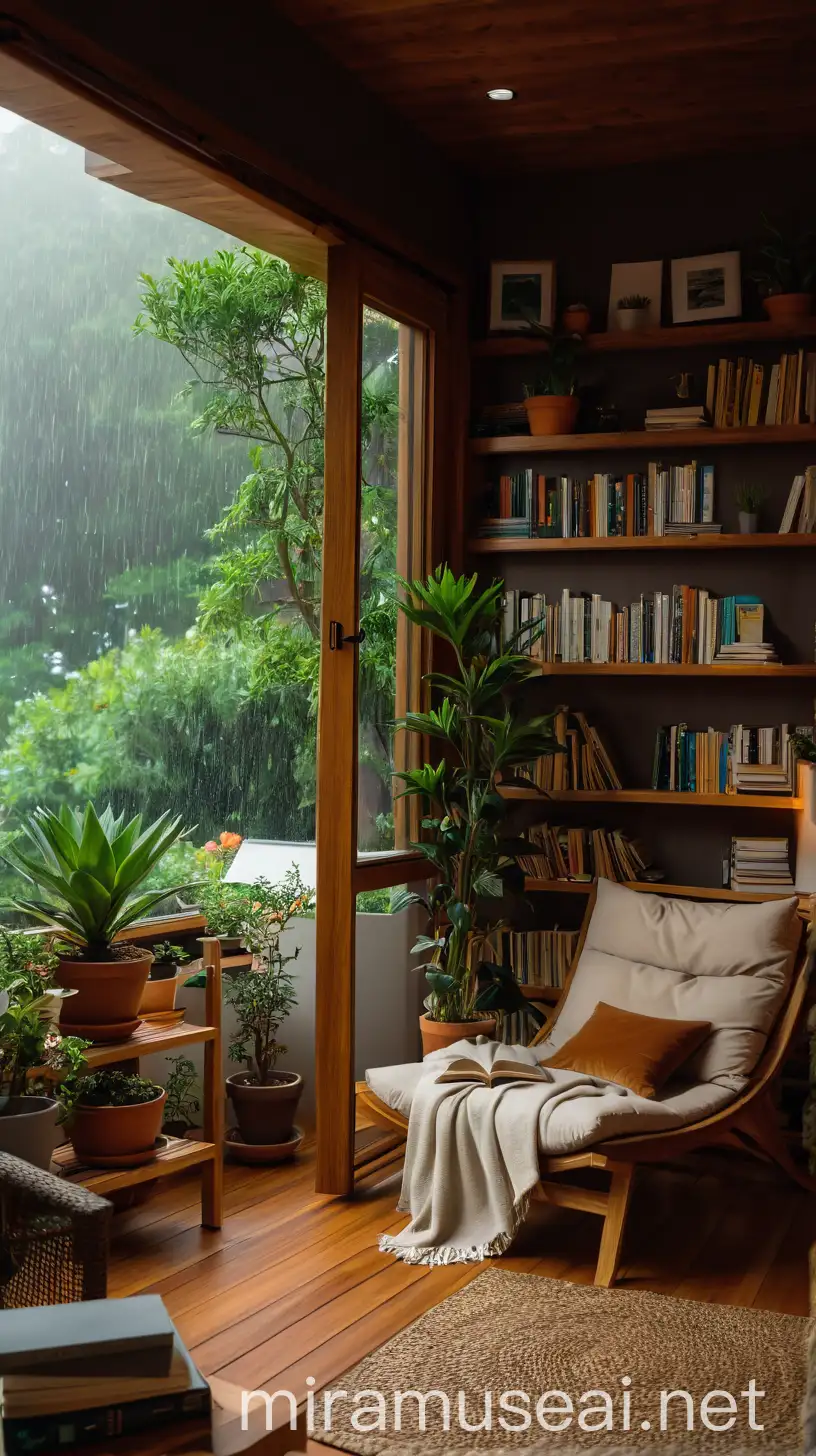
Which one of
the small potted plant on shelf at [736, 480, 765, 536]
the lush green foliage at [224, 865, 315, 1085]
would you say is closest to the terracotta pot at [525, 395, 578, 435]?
the small potted plant on shelf at [736, 480, 765, 536]

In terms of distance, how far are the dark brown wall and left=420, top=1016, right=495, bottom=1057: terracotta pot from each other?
2.42m

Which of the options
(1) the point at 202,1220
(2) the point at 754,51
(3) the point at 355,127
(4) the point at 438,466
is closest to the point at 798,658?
(4) the point at 438,466

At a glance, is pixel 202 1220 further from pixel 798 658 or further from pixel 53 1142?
pixel 798 658

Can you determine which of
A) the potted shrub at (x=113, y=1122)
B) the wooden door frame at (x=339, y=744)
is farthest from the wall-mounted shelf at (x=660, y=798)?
the potted shrub at (x=113, y=1122)

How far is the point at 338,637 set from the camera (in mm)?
4133

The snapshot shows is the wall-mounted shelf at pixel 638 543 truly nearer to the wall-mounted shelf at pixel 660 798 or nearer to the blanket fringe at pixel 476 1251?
the wall-mounted shelf at pixel 660 798

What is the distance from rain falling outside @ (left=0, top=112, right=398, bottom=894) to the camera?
5383 mm

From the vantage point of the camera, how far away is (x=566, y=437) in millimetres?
4746

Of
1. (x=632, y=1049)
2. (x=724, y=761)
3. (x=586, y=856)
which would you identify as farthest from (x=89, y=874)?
(x=724, y=761)

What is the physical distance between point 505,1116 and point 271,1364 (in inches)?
36.3

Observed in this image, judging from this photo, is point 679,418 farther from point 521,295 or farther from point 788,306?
point 521,295

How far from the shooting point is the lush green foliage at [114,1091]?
11.3 ft

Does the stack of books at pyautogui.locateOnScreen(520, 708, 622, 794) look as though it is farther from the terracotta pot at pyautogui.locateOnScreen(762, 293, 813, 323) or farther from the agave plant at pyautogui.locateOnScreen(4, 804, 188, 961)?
the agave plant at pyautogui.locateOnScreen(4, 804, 188, 961)

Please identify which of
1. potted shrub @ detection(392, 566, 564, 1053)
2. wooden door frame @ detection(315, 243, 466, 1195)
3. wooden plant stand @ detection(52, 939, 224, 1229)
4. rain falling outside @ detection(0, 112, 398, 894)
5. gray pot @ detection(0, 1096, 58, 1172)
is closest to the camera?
gray pot @ detection(0, 1096, 58, 1172)
